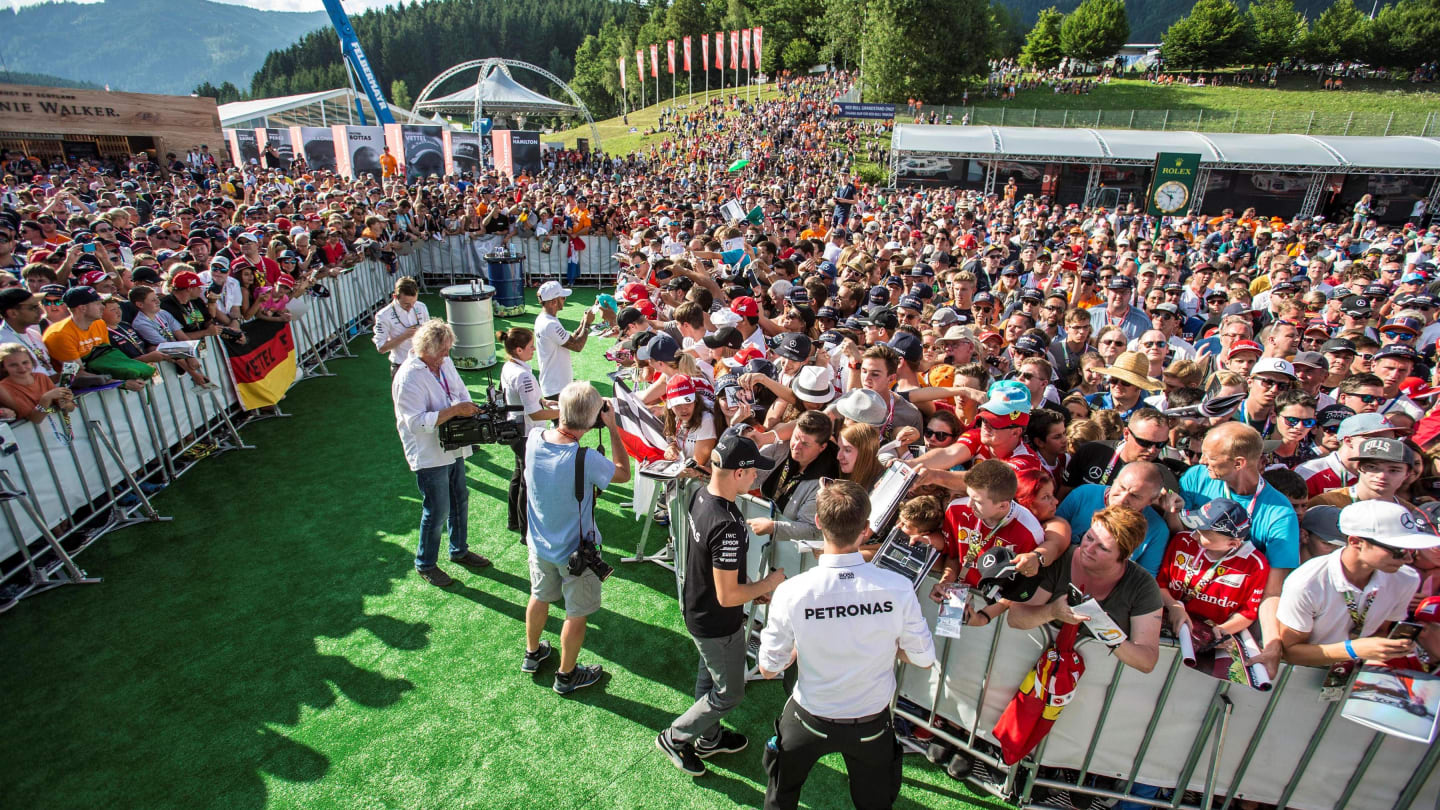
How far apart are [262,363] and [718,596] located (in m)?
7.71

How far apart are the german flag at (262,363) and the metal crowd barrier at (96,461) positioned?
134 mm

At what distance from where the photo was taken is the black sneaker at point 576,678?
441 cm

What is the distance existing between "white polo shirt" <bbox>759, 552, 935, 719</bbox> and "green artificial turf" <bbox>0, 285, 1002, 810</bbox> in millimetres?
1414

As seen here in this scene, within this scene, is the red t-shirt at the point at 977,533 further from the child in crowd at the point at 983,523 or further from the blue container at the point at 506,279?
the blue container at the point at 506,279

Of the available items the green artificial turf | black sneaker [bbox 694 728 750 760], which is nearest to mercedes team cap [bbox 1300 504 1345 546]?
the green artificial turf

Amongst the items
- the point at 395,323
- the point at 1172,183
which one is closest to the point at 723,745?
the point at 395,323

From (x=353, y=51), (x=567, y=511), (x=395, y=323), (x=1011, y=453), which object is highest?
(x=353, y=51)

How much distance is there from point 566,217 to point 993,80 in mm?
58962

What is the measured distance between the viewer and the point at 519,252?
15688 millimetres

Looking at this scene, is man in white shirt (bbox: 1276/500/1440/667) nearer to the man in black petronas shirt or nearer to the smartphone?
the smartphone

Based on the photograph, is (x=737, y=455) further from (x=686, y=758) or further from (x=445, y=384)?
(x=445, y=384)

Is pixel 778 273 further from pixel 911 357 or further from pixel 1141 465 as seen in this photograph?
pixel 1141 465

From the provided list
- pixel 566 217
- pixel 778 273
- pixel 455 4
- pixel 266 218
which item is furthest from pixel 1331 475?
pixel 455 4

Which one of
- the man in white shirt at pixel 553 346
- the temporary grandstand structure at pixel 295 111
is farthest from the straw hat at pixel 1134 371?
the temporary grandstand structure at pixel 295 111
